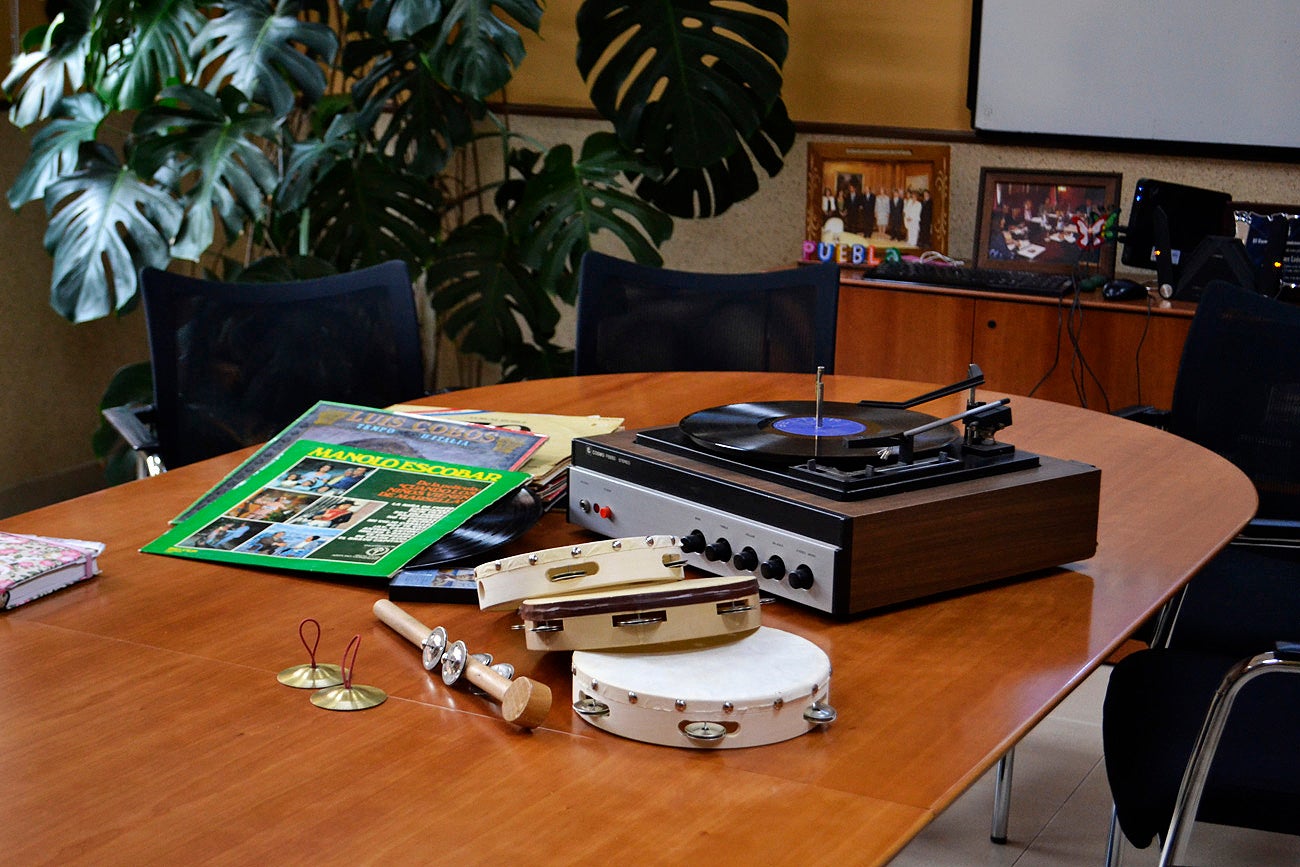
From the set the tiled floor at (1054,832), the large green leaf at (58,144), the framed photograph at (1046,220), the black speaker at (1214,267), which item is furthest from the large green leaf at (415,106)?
the tiled floor at (1054,832)

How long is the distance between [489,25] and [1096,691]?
2.06m

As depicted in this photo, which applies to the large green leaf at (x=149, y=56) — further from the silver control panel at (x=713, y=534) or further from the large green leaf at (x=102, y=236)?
the silver control panel at (x=713, y=534)

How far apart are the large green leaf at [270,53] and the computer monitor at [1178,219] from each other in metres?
2.06

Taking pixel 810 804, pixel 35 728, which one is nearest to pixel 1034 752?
pixel 810 804

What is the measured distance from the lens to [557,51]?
4598 millimetres

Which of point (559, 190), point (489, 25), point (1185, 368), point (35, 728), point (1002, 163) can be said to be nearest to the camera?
point (35, 728)

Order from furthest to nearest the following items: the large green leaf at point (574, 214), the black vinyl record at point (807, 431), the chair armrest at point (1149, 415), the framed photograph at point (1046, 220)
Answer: the framed photograph at point (1046, 220) < the large green leaf at point (574, 214) < the chair armrest at point (1149, 415) < the black vinyl record at point (807, 431)

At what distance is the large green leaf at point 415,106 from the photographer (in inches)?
142

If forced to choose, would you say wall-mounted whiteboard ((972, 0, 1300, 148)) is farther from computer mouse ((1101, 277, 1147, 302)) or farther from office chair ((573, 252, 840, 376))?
office chair ((573, 252, 840, 376))

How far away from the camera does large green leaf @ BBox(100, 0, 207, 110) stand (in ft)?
11.2

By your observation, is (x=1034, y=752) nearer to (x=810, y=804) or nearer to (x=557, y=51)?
(x=810, y=804)

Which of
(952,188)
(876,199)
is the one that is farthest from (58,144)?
(952,188)

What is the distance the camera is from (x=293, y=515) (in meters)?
1.53

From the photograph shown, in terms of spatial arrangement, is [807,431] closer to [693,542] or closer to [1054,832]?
[693,542]
